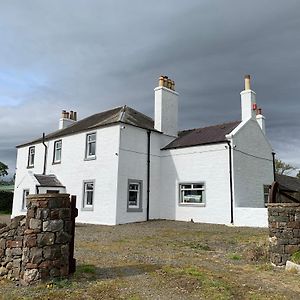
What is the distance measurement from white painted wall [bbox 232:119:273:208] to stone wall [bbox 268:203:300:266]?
37.7ft

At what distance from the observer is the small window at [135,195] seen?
70.6 feet

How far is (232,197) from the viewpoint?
1989 cm

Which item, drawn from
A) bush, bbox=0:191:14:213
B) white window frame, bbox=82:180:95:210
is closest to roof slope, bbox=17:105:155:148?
white window frame, bbox=82:180:95:210

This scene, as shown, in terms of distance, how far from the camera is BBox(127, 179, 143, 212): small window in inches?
847

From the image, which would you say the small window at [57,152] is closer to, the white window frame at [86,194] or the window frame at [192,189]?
the white window frame at [86,194]

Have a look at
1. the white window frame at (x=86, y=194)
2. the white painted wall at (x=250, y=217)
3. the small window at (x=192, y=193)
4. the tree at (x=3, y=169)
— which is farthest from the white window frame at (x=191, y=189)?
the tree at (x=3, y=169)

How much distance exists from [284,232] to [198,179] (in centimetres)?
1303

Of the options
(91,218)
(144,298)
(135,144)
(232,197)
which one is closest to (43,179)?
(91,218)

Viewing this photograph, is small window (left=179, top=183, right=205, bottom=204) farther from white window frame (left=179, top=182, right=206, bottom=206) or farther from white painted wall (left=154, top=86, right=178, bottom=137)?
white painted wall (left=154, top=86, right=178, bottom=137)

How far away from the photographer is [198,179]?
21.6m

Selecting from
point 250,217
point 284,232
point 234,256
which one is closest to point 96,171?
point 250,217

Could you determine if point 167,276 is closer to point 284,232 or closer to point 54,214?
point 54,214

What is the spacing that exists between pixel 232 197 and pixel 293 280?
42.5ft

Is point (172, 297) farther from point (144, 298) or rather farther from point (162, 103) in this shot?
point (162, 103)
